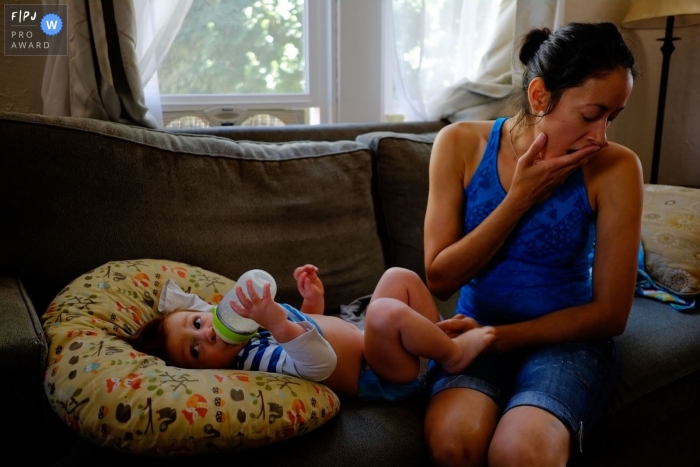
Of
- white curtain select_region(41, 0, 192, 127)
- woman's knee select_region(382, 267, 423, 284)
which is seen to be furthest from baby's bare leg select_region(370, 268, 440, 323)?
white curtain select_region(41, 0, 192, 127)

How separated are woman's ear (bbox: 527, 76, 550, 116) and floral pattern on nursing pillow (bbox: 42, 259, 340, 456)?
715 millimetres

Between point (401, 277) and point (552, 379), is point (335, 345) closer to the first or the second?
point (401, 277)

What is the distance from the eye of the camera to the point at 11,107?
6.23 ft

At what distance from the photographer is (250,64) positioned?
2391mm

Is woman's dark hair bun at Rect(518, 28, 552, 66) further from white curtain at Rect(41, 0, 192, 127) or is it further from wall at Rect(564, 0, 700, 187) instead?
wall at Rect(564, 0, 700, 187)

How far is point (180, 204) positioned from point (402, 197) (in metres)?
0.69

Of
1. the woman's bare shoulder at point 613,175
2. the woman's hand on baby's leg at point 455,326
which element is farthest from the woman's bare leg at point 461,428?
the woman's bare shoulder at point 613,175

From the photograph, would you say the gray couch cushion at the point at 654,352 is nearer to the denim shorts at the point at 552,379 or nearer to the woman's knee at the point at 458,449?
the denim shorts at the point at 552,379

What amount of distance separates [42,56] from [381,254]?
122 cm

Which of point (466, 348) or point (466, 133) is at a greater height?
point (466, 133)

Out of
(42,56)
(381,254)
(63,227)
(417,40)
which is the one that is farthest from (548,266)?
(42,56)

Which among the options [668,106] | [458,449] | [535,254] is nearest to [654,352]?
[535,254]

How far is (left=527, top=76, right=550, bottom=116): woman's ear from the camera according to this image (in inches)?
49.1

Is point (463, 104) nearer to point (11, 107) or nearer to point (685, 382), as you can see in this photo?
point (685, 382)
